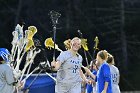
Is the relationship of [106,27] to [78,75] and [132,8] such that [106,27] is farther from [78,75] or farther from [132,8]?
[78,75]

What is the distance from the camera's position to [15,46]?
11094 mm

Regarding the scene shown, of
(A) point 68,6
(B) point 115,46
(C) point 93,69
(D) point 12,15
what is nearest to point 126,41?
(B) point 115,46

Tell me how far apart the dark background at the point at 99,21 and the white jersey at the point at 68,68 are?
34.4 ft

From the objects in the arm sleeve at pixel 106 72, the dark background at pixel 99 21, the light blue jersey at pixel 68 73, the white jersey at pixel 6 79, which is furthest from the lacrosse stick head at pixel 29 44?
the dark background at pixel 99 21

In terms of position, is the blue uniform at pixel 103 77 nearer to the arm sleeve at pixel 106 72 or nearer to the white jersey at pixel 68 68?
the arm sleeve at pixel 106 72

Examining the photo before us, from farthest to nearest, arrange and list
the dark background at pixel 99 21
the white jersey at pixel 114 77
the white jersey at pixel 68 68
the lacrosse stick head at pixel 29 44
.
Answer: the dark background at pixel 99 21
the lacrosse stick head at pixel 29 44
the white jersey at pixel 114 77
the white jersey at pixel 68 68

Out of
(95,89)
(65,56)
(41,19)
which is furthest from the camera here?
(41,19)

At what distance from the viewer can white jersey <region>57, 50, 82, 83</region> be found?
9125mm

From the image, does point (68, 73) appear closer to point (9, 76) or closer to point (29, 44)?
point (9, 76)

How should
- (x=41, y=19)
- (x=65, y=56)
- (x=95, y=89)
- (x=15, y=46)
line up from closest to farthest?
(x=65, y=56) < (x=95, y=89) < (x=15, y=46) < (x=41, y=19)

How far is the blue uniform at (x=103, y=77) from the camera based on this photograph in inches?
367

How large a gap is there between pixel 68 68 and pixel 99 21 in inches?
452

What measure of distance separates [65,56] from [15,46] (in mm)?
2213

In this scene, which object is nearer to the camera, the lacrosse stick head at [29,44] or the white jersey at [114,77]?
the white jersey at [114,77]
